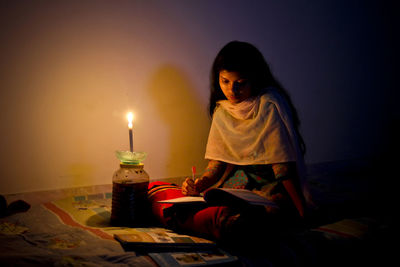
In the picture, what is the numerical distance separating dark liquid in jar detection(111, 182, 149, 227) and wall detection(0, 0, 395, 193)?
0.57 meters

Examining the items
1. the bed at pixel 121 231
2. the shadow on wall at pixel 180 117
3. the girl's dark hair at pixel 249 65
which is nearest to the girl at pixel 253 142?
the girl's dark hair at pixel 249 65

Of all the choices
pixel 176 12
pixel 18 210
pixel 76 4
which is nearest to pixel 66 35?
pixel 76 4

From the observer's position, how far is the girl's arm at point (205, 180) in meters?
1.75

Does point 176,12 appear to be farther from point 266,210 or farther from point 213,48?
point 266,210

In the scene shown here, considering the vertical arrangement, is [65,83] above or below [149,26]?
below

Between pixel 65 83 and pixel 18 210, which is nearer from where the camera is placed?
pixel 18 210

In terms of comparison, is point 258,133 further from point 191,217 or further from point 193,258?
point 193,258

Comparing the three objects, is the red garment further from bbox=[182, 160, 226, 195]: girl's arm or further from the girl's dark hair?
the girl's dark hair

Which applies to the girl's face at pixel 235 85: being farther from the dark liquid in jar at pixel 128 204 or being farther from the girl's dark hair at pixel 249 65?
the dark liquid in jar at pixel 128 204

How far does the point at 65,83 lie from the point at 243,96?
3.13ft

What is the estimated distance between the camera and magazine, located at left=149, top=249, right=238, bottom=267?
1146 millimetres

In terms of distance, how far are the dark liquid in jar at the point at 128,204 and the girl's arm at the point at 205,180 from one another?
0.23m

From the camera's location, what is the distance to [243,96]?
1.76 metres

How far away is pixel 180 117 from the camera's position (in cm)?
238
